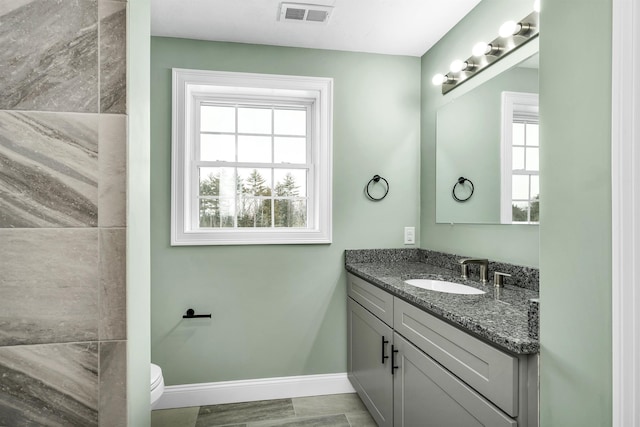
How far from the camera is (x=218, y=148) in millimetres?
2500

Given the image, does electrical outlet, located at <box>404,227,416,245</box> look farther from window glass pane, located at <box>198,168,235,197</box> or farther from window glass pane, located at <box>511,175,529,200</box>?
window glass pane, located at <box>198,168,235,197</box>

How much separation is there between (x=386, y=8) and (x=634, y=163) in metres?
1.71

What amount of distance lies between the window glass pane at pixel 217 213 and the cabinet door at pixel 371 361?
1.02 metres

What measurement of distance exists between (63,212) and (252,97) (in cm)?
185

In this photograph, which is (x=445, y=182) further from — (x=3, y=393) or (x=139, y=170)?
(x=3, y=393)

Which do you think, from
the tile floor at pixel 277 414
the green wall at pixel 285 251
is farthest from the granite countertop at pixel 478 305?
the tile floor at pixel 277 414

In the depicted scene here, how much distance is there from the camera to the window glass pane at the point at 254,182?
252 cm

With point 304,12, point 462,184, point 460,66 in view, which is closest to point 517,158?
point 462,184

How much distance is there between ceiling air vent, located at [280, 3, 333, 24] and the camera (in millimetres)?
1974

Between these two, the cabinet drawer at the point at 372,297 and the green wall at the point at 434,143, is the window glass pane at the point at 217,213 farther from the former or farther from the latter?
the green wall at the point at 434,143

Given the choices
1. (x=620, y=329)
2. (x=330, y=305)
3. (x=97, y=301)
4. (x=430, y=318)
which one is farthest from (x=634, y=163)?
(x=330, y=305)

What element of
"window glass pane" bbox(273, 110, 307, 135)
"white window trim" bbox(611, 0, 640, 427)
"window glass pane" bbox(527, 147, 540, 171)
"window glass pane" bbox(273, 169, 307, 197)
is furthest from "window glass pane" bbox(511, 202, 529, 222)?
"window glass pane" bbox(273, 110, 307, 135)

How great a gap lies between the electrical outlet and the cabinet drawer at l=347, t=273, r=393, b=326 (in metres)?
0.51

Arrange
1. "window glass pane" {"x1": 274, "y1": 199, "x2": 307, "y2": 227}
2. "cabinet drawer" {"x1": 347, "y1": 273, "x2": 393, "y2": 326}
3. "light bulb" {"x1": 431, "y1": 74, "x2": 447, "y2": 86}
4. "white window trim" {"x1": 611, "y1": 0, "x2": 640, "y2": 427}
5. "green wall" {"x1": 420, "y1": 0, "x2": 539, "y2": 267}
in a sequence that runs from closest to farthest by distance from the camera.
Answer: "white window trim" {"x1": 611, "y1": 0, "x2": 640, "y2": 427}
"green wall" {"x1": 420, "y1": 0, "x2": 539, "y2": 267}
"cabinet drawer" {"x1": 347, "y1": 273, "x2": 393, "y2": 326}
"light bulb" {"x1": 431, "y1": 74, "x2": 447, "y2": 86}
"window glass pane" {"x1": 274, "y1": 199, "x2": 307, "y2": 227}
